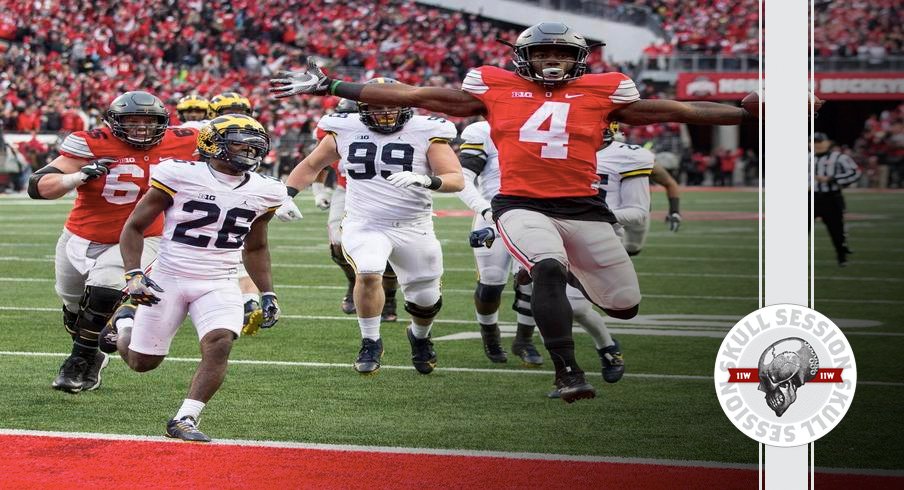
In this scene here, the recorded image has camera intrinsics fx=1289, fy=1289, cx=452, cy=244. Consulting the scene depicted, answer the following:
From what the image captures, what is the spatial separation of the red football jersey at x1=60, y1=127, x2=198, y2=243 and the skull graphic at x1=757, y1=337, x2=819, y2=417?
3.35 meters

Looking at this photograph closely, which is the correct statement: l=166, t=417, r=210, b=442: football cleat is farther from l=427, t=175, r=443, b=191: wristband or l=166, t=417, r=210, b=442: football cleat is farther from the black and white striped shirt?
the black and white striped shirt

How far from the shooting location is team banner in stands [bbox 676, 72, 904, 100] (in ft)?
97.8

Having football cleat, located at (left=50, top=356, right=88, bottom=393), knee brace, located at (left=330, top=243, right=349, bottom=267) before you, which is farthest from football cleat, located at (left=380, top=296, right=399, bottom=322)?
football cleat, located at (left=50, top=356, right=88, bottom=393)

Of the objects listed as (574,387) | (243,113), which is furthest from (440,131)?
(574,387)

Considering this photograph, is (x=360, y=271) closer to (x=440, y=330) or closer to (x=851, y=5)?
(x=440, y=330)

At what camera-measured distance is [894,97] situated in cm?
3027

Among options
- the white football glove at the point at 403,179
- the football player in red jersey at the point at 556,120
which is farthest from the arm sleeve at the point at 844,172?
the white football glove at the point at 403,179

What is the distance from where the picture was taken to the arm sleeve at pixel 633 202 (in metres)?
7.20

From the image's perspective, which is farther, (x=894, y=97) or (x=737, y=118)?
(x=894, y=97)

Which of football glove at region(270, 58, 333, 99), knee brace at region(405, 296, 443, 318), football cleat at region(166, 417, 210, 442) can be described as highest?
football glove at region(270, 58, 333, 99)

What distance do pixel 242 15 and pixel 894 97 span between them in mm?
15496

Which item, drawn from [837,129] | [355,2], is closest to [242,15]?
[355,2]

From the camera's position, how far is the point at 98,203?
6.08 metres

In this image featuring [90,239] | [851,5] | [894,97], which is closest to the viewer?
[90,239]
